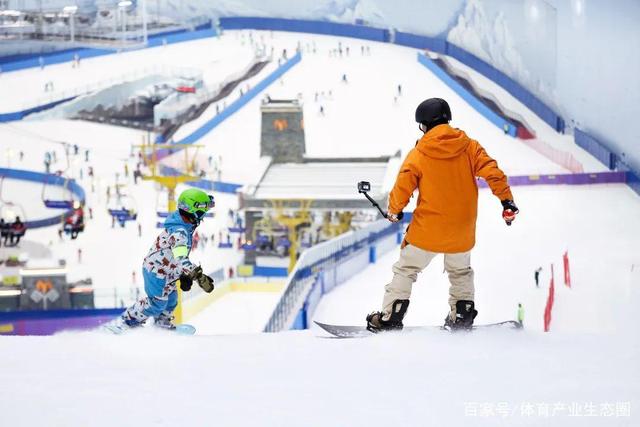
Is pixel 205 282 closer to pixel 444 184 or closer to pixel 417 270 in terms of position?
pixel 417 270

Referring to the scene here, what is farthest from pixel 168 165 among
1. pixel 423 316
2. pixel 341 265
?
pixel 423 316

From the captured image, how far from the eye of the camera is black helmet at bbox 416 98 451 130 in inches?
160

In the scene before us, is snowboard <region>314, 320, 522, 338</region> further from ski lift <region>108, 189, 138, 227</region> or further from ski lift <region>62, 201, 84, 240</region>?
ski lift <region>108, 189, 138, 227</region>

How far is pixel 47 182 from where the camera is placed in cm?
1680

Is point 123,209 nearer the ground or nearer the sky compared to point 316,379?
nearer the ground

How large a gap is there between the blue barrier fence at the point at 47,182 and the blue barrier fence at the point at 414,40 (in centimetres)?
581

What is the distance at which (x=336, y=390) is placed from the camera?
338 centimetres

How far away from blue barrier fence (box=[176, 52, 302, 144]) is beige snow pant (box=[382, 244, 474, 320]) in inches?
546

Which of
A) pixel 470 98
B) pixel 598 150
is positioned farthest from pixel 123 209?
pixel 598 150

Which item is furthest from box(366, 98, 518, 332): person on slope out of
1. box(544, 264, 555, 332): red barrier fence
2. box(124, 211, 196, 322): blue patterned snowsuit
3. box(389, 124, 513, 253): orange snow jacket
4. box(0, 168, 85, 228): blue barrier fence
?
box(0, 168, 85, 228): blue barrier fence

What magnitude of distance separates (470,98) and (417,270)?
42.3ft

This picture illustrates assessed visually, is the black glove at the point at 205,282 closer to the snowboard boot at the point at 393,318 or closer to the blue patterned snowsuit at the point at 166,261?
the blue patterned snowsuit at the point at 166,261

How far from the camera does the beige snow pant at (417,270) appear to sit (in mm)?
4062

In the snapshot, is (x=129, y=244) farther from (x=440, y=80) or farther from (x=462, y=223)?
(x=462, y=223)
